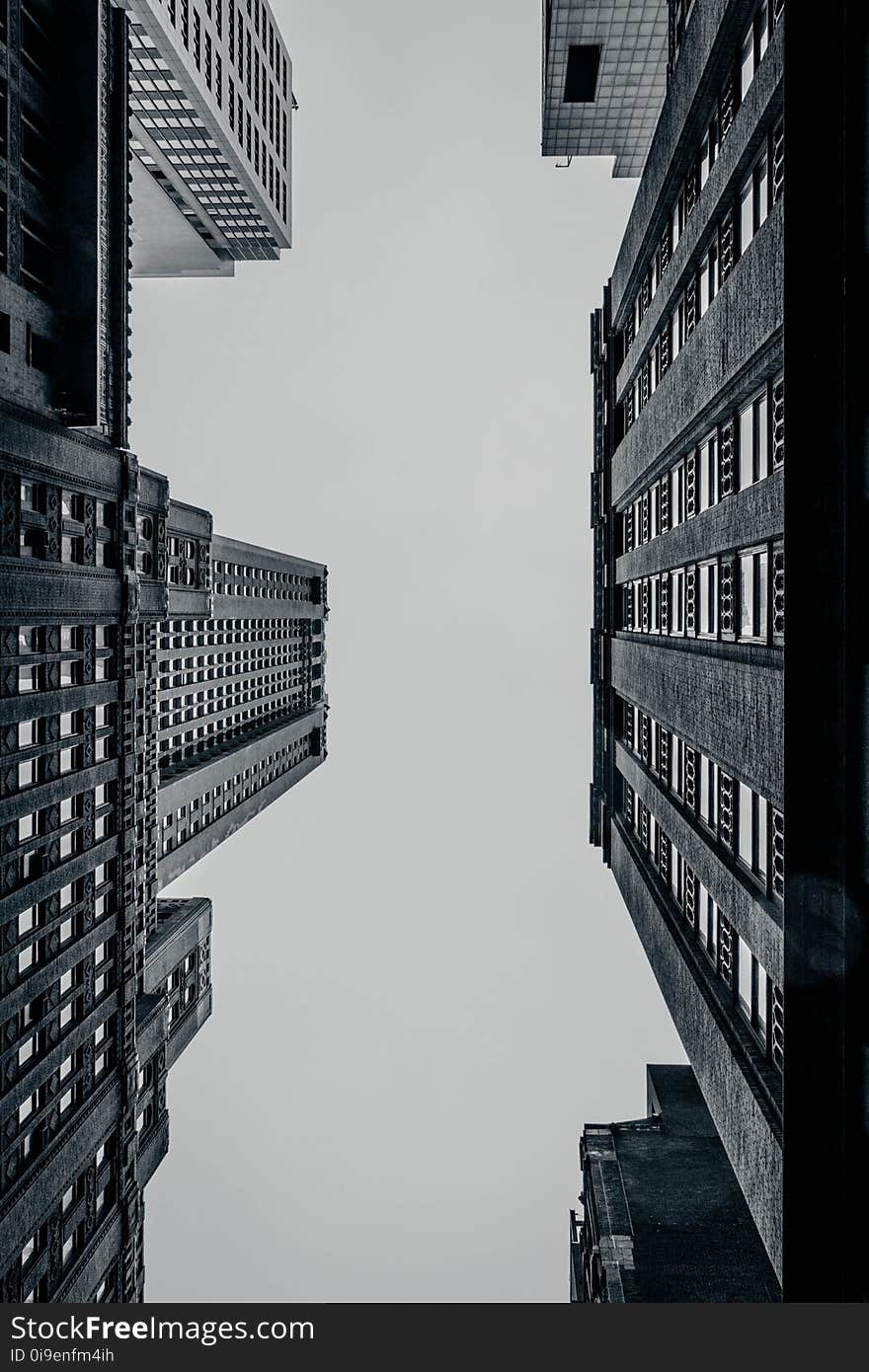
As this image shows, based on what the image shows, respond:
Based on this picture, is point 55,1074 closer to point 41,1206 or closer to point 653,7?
point 41,1206

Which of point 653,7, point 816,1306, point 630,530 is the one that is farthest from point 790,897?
point 653,7

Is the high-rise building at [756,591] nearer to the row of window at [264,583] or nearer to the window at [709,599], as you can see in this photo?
the window at [709,599]

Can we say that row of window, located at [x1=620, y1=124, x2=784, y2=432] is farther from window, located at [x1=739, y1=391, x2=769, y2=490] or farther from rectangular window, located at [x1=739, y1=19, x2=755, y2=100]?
window, located at [x1=739, y1=391, x2=769, y2=490]

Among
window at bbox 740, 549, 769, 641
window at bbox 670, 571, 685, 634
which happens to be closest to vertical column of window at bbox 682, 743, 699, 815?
window at bbox 670, 571, 685, 634

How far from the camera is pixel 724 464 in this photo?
98.9ft

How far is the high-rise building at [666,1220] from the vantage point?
41.4m

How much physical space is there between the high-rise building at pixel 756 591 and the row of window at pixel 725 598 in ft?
0.51

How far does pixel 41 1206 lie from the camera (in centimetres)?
3142

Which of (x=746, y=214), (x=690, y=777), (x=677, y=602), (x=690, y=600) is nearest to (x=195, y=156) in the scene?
(x=746, y=214)

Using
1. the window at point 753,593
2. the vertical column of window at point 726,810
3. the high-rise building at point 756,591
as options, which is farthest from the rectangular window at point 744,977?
the window at point 753,593

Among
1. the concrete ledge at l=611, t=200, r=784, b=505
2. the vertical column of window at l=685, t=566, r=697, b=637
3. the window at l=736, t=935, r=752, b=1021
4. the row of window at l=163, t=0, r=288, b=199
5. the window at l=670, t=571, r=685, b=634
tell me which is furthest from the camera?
the row of window at l=163, t=0, r=288, b=199

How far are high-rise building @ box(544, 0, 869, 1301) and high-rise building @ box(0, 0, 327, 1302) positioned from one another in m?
23.7

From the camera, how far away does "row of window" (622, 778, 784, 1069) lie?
25.7m

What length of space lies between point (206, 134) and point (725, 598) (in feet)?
234
